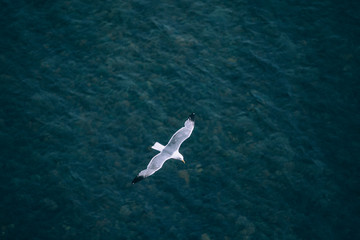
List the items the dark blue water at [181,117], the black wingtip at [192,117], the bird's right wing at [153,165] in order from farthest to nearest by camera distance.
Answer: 1. the black wingtip at [192,117]
2. the bird's right wing at [153,165]
3. the dark blue water at [181,117]

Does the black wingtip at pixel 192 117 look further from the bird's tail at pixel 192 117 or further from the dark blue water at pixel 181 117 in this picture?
the dark blue water at pixel 181 117

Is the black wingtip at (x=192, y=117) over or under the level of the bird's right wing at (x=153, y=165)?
over

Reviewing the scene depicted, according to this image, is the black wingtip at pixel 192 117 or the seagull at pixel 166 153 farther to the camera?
the black wingtip at pixel 192 117

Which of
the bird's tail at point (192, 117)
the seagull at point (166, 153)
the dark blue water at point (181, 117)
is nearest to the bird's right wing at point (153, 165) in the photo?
the seagull at point (166, 153)

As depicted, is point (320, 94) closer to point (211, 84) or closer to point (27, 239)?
point (211, 84)

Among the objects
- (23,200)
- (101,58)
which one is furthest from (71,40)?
(23,200)

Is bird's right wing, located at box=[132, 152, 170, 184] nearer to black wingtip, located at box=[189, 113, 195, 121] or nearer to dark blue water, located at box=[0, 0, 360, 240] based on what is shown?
dark blue water, located at box=[0, 0, 360, 240]

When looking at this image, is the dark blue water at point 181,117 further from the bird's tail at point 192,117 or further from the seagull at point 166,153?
the bird's tail at point 192,117

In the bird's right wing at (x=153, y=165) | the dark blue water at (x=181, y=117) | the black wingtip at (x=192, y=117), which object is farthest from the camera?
the black wingtip at (x=192, y=117)
